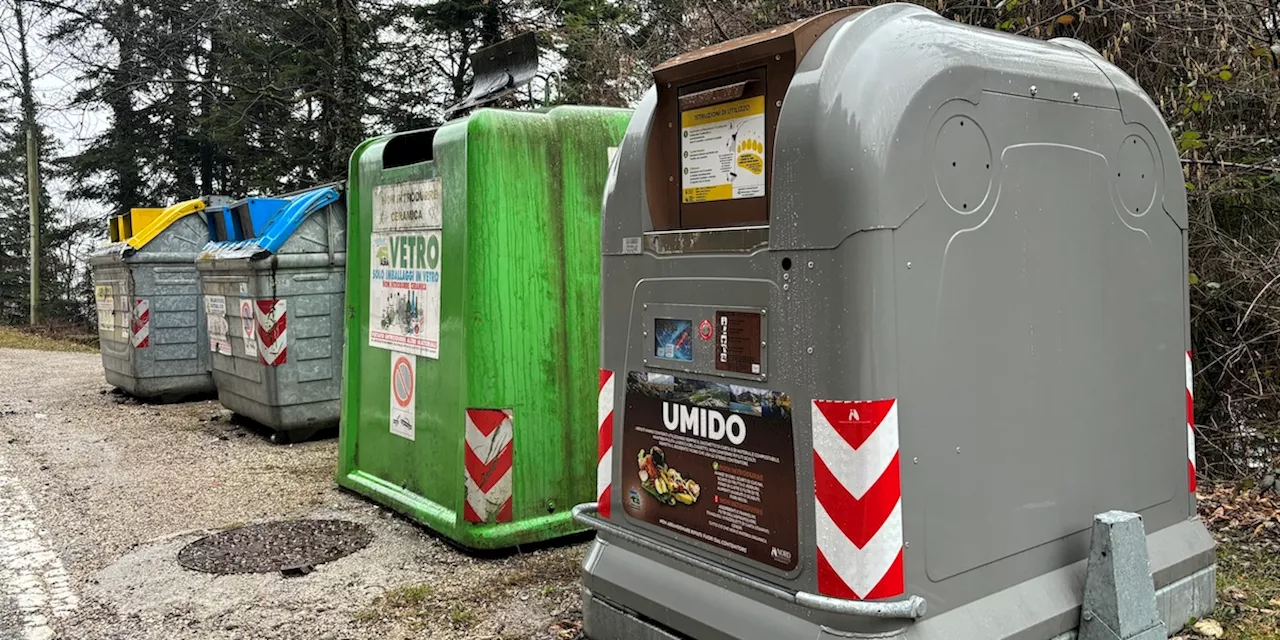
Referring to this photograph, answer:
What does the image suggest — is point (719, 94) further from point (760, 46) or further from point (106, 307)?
point (106, 307)

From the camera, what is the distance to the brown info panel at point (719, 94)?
2.63m

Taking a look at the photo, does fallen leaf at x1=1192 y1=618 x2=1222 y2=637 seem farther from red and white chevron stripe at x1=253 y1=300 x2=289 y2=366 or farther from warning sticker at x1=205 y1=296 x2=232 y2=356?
warning sticker at x1=205 y1=296 x2=232 y2=356

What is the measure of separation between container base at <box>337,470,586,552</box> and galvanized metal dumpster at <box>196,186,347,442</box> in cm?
263

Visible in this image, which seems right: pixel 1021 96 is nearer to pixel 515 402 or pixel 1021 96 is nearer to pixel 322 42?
pixel 515 402

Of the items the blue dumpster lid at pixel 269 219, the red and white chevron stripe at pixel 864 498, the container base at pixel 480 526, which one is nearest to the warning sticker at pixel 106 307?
the blue dumpster lid at pixel 269 219

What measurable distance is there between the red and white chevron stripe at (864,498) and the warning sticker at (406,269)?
2678mm

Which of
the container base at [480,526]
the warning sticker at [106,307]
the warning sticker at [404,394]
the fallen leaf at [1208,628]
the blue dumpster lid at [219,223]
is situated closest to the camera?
the fallen leaf at [1208,628]

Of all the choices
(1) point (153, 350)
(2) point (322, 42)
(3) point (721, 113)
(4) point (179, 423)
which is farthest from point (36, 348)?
(3) point (721, 113)

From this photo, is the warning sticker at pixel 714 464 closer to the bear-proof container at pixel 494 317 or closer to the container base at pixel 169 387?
the bear-proof container at pixel 494 317

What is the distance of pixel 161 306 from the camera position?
9.44m

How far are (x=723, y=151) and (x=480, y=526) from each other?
2327 mm

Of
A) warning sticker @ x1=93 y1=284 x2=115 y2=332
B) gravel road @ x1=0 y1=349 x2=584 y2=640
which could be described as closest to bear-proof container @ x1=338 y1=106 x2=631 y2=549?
gravel road @ x1=0 y1=349 x2=584 y2=640

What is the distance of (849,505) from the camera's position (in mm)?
2416

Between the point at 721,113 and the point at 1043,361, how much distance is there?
1.24 metres
